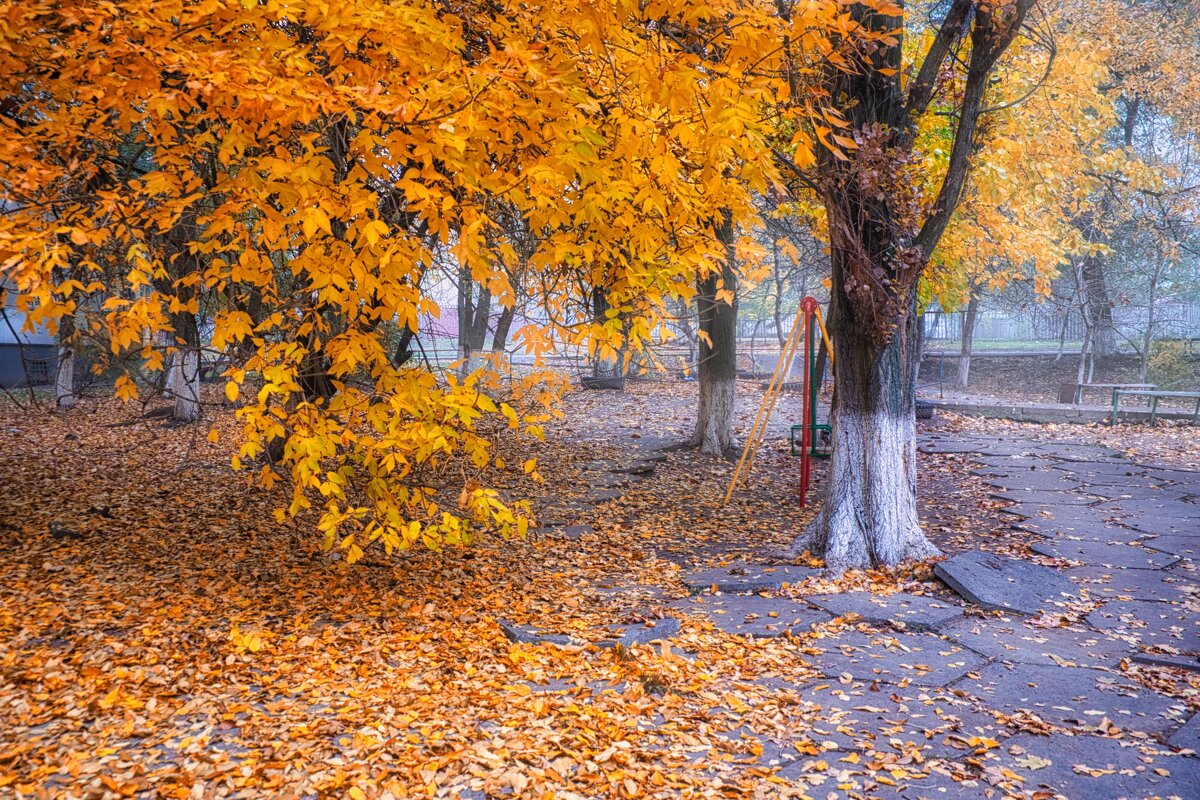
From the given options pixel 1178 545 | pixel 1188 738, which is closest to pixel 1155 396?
pixel 1178 545

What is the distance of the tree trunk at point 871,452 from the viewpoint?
221 inches

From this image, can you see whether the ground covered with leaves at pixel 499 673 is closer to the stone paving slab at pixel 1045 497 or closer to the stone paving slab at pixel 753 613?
the stone paving slab at pixel 753 613

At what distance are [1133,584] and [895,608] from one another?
5.86 feet

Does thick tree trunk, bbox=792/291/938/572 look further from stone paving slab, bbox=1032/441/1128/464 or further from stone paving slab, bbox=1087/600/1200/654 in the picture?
stone paving slab, bbox=1032/441/1128/464

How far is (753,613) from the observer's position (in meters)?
4.89

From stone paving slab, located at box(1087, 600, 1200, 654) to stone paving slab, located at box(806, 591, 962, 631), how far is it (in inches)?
32.6

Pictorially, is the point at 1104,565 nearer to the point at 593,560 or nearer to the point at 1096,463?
the point at 593,560

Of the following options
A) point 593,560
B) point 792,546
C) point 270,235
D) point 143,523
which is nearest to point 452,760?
point 270,235

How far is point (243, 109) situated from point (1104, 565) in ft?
19.9

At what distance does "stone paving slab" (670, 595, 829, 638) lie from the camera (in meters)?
4.60

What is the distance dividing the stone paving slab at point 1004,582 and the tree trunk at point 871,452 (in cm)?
34

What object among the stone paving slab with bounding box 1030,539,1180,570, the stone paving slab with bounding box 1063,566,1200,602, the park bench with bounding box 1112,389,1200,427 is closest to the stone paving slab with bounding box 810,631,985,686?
the stone paving slab with bounding box 1063,566,1200,602

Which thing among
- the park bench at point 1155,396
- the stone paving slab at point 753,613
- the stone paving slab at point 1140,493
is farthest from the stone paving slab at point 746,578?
the park bench at point 1155,396

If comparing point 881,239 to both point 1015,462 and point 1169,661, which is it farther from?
point 1015,462
